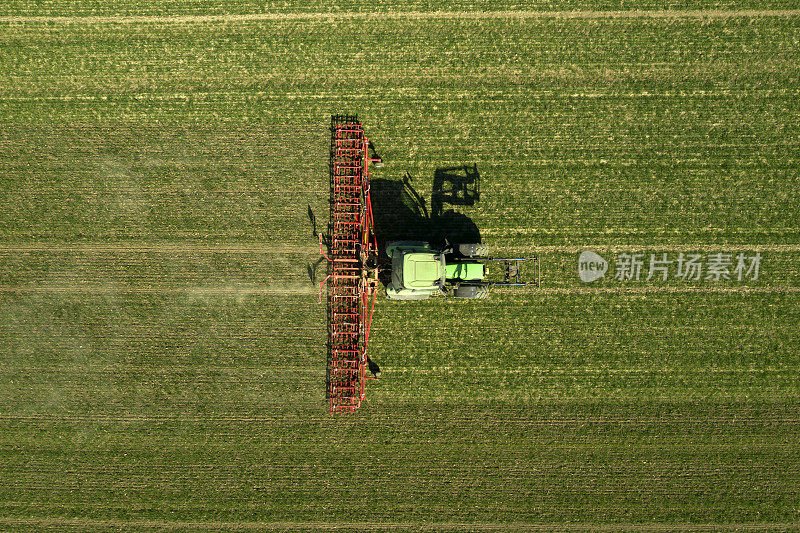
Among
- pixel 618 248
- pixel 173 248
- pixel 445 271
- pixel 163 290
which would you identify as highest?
pixel 618 248

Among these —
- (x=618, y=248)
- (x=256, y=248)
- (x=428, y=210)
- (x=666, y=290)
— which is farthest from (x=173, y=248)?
(x=666, y=290)

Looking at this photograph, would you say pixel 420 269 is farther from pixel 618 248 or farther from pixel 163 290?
pixel 163 290

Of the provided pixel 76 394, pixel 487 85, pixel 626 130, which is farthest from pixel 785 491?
pixel 76 394

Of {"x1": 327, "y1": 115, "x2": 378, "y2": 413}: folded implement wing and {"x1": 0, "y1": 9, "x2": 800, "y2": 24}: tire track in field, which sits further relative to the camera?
{"x1": 0, "y1": 9, "x2": 800, "y2": 24}: tire track in field

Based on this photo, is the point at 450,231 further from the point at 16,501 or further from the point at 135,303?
the point at 16,501

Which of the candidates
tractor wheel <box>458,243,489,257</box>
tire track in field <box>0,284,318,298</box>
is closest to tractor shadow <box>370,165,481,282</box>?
tractor wheel <box>458,243,489,257</box>

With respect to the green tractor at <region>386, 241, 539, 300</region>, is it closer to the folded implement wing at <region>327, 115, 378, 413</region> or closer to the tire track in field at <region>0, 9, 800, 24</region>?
the folded implement wing at <region>327, 115, 378, 413</region>
